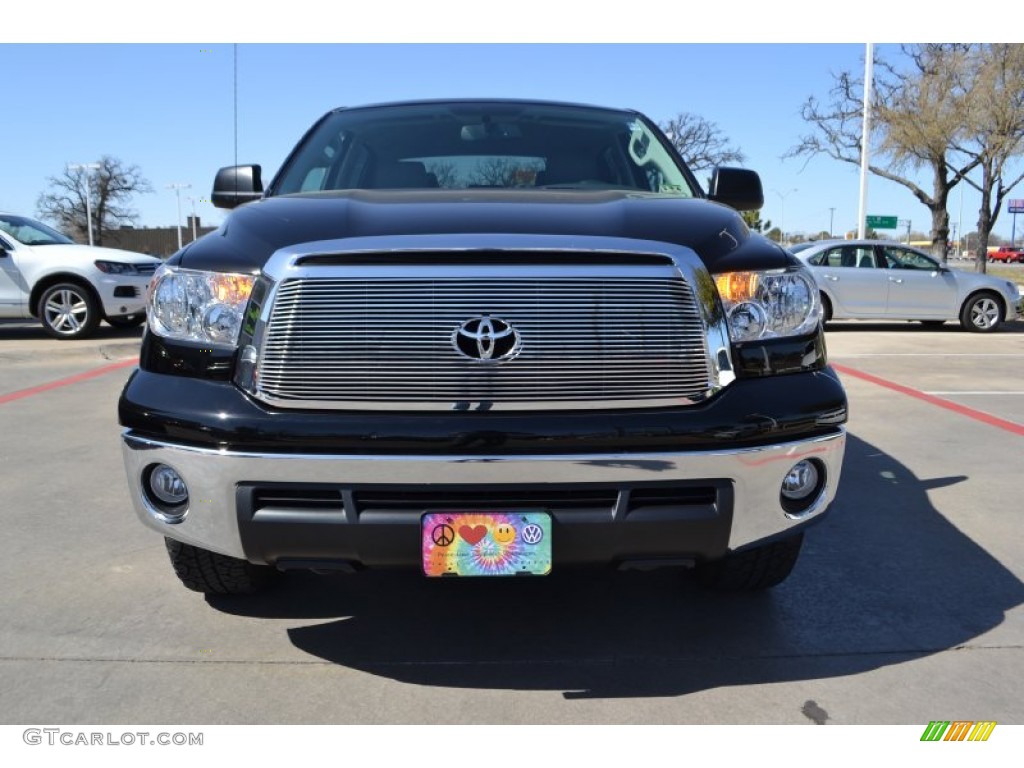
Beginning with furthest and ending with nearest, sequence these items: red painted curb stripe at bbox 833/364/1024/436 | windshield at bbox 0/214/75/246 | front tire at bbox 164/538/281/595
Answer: windshield at bbox 0/214/75/246
red painted curb stripe at bbox 833/364/1024/436
front tire at bbox 164/538/281/595

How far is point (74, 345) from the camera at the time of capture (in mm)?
11086

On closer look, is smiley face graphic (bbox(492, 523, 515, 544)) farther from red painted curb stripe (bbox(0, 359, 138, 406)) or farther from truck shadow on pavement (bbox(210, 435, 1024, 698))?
red painted curb stripe (bbox(0, 359, 138, 406))

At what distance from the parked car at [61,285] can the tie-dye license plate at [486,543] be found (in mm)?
10508

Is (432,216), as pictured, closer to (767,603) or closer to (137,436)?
(137,436)

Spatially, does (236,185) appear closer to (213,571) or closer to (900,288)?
(213,571)

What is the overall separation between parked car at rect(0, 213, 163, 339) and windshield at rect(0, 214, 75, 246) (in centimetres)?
2

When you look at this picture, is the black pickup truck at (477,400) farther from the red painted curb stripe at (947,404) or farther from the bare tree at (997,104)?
the bare tree at (997,104)

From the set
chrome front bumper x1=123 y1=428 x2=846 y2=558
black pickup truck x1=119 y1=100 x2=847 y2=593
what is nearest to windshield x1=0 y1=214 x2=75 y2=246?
black pickup truck x1=119 y1=100 x2=847 y2=593

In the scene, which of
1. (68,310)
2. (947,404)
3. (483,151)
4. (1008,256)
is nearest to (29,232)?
(68,310)

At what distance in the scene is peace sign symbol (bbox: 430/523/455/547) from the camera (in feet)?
7.72
